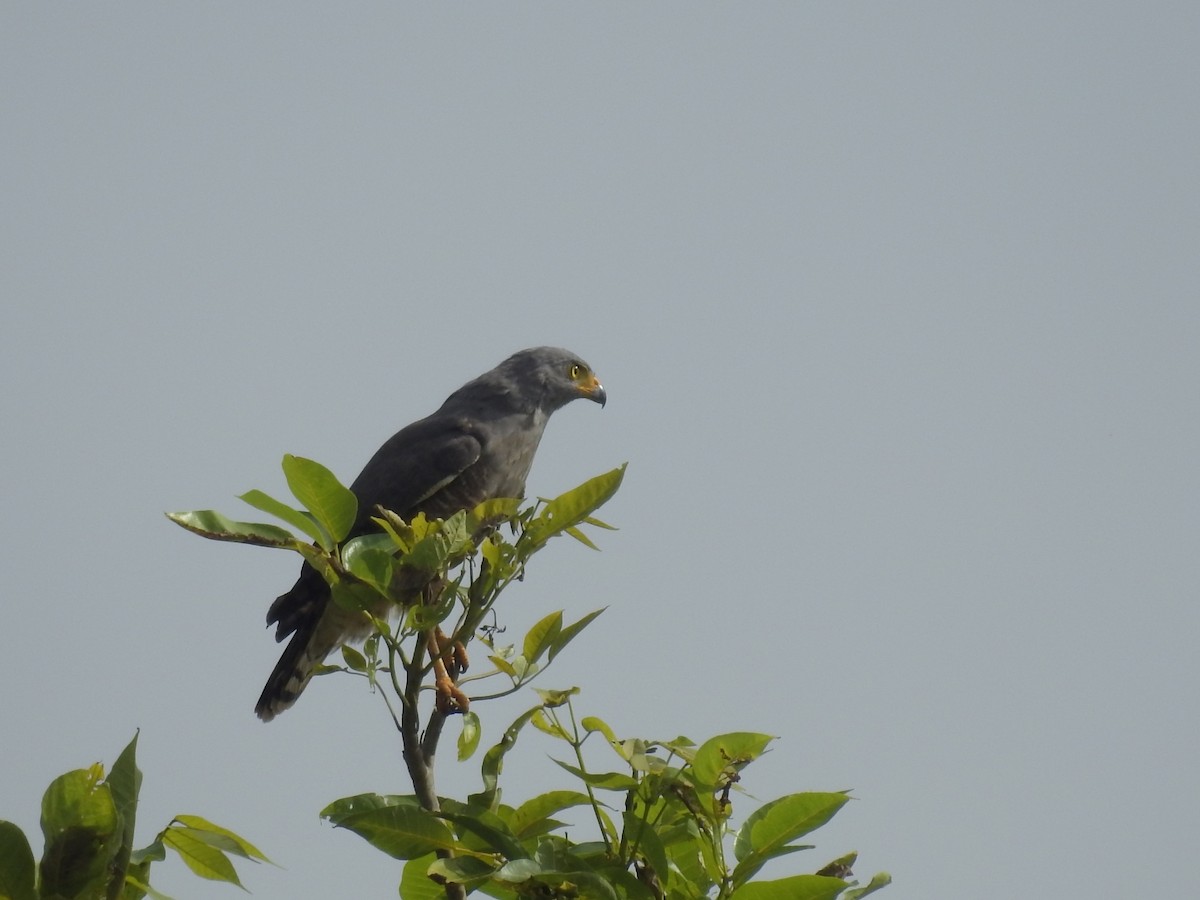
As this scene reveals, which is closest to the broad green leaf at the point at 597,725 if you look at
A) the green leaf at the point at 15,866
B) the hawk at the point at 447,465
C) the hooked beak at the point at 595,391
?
the green leaf at the point at 15,866

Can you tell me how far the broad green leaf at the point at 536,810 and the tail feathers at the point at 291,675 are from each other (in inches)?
130

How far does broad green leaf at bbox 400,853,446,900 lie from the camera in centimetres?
282

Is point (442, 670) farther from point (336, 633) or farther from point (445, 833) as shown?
point (445, 833)

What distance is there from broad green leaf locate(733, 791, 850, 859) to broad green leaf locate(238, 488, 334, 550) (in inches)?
42.9

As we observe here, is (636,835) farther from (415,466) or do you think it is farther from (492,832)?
(415,466)

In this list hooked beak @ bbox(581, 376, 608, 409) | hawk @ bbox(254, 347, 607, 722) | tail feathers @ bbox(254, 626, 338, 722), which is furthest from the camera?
hooked beak @ bbox(581, 376, 608, 409)

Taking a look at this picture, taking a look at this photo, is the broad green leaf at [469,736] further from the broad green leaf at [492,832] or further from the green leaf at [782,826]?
the green leaf at [782,826]

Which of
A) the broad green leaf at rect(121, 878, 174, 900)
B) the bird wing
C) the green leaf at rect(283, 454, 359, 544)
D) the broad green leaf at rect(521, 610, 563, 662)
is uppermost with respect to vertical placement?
the bird wing

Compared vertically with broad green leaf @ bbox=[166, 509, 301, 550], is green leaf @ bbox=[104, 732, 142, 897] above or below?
below

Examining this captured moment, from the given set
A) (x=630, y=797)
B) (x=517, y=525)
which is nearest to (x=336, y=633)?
(x=517, y=525)

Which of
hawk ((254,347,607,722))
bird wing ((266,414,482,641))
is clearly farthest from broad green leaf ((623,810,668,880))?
bird wing ((266,414,482,641))

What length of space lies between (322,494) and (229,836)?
2.36 ft

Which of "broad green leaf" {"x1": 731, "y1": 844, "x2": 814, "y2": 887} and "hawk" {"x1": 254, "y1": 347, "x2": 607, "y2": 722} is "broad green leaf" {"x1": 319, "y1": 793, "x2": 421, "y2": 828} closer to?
"broad green leaf" {"x1": 731, "y1": 844, "x2": 814, "y2": 887}

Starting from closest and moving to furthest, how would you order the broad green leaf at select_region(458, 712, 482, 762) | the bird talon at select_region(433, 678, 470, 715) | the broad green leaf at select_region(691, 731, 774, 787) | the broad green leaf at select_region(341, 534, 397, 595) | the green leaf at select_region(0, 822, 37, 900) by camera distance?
the green leaf at select_region(0, 822, 37, 900) < the broad green leaf at select_region(691, 731, 774, 787) < the broad green leaf at select_region(341, 534, 397, 595) < the broad green leaf at select_region(458, 712, 482, 762) < the bird talon at select_region(433, 678, 470, 715)
